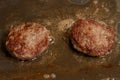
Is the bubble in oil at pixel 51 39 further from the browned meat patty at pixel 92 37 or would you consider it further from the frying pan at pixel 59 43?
the browned meat patty at pixel 92 37

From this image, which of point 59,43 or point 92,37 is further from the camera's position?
point 59,43

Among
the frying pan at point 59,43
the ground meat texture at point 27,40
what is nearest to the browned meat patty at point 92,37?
the frying pan at point 59,43

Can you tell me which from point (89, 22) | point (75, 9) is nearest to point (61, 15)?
point (75, 9)

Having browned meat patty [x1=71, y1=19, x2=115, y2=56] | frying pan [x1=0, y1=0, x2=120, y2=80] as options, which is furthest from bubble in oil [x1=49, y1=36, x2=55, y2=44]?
browned meat patty [x1=71, y1=19, x2=115, y2=56]

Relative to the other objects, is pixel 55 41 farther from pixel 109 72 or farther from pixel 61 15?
pixel 109 72

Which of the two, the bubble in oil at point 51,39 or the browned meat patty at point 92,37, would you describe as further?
the bubble in oil at point 51,39

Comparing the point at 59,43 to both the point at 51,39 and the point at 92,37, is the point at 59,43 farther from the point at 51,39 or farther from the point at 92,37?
the point at 92,37

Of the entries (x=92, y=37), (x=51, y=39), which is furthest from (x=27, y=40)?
(x=92, y=37)

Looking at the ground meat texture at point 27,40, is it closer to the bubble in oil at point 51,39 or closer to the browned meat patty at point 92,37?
the bubble in oil at point 51,39
